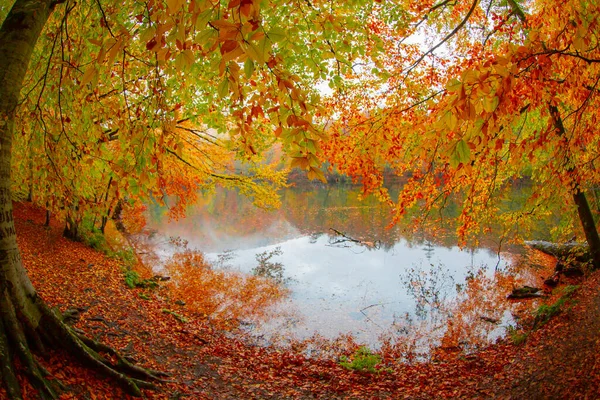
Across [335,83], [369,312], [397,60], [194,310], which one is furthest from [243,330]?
[397,60]

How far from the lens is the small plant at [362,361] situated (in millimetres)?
7093

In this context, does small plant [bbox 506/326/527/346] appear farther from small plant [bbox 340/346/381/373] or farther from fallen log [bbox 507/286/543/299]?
fallen log [bbox 507/286/543/299]

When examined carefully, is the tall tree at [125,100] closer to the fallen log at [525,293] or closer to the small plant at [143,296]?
the small plant at [143,296]

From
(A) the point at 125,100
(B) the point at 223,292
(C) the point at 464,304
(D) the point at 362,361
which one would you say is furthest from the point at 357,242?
(A) the point at 125,100

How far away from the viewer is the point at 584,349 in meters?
5.37

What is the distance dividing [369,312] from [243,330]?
386cm

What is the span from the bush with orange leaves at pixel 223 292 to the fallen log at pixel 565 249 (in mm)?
9560

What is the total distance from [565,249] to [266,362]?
13054 mm

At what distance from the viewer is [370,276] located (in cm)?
1440

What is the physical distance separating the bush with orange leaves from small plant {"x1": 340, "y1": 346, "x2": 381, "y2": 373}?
11.0 ft

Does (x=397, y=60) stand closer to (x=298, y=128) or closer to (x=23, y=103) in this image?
(x=23, y=103)

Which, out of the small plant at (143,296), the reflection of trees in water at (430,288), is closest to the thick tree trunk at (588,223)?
the reflection of trees in water at (430,288)

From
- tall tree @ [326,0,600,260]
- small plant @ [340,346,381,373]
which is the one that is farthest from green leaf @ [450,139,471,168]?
small plant @ [340,346,381,373]

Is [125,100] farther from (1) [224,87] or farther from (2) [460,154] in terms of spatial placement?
(2) [460,154]
